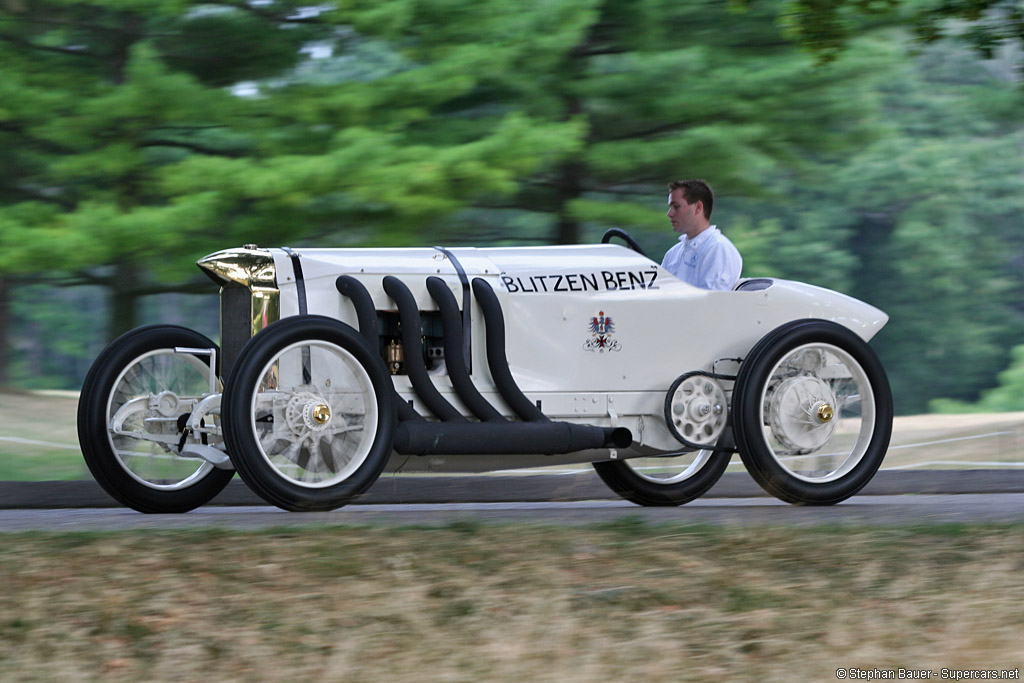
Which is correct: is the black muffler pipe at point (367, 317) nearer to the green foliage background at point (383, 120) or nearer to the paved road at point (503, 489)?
the paved road at point (503, 489)

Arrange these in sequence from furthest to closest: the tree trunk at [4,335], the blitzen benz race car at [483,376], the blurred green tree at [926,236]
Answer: the blurred green tree at [926,236] → the tree trunk at [4,335] → the blitzen benz race car at [483,376]

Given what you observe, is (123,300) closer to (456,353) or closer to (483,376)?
(483,376)

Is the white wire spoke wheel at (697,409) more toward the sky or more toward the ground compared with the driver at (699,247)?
more toward the ground

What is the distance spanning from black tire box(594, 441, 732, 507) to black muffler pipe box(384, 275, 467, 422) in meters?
1.78

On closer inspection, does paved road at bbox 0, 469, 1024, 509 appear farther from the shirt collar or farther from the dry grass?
the dry grass

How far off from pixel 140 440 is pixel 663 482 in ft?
9.86

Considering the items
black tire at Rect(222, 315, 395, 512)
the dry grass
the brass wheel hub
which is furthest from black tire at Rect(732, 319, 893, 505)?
the brass wheel hub

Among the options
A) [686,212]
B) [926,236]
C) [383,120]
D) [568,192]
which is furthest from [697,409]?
[926,236]

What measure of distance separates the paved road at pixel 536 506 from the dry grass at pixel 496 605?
78 cm

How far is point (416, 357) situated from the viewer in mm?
6840

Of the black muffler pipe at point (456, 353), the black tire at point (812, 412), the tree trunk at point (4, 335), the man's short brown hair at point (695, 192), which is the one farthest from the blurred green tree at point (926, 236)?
the black muffler pipe at point (456, 353)

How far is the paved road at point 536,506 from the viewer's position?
6.48 m

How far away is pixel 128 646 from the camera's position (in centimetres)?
436

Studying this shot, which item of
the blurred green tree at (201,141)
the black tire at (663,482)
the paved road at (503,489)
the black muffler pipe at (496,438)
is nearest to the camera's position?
the black muffler pipe at (496,438)
